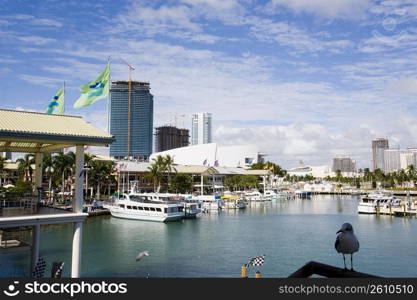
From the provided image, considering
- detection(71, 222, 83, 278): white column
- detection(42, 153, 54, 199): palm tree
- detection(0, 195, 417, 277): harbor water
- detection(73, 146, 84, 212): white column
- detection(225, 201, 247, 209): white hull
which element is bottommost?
detection(0, 195, 417, 277): harbor water

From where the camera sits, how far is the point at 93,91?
2053 centimetres

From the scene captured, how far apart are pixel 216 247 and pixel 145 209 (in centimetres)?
2361

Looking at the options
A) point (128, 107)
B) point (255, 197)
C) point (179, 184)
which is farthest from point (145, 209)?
point (128, 107)

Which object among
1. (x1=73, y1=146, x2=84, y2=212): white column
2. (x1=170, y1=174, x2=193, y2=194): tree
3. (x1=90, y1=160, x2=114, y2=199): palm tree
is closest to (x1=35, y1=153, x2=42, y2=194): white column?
(x1=73, y1=146, x2=84, y2=212): white column

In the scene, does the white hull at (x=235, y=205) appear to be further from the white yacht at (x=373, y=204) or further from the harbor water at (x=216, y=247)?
the white yacht at (x=373, y=204)

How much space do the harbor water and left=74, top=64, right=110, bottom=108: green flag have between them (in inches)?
452

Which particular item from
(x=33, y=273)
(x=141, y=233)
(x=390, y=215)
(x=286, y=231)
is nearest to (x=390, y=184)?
(x=390, y=215)

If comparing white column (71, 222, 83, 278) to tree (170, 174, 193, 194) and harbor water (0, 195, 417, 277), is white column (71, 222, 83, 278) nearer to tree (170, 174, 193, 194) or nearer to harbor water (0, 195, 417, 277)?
harbor water (0, 195, 417, 277)

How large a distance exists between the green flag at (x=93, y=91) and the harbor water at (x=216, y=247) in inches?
452

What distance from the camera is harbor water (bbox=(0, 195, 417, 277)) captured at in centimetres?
2577

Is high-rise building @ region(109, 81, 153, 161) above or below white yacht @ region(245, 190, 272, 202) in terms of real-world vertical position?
above

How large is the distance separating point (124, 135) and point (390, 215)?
157592mm

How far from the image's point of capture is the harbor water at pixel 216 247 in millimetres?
25766

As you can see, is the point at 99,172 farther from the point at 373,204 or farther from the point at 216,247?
the point at 373,204
